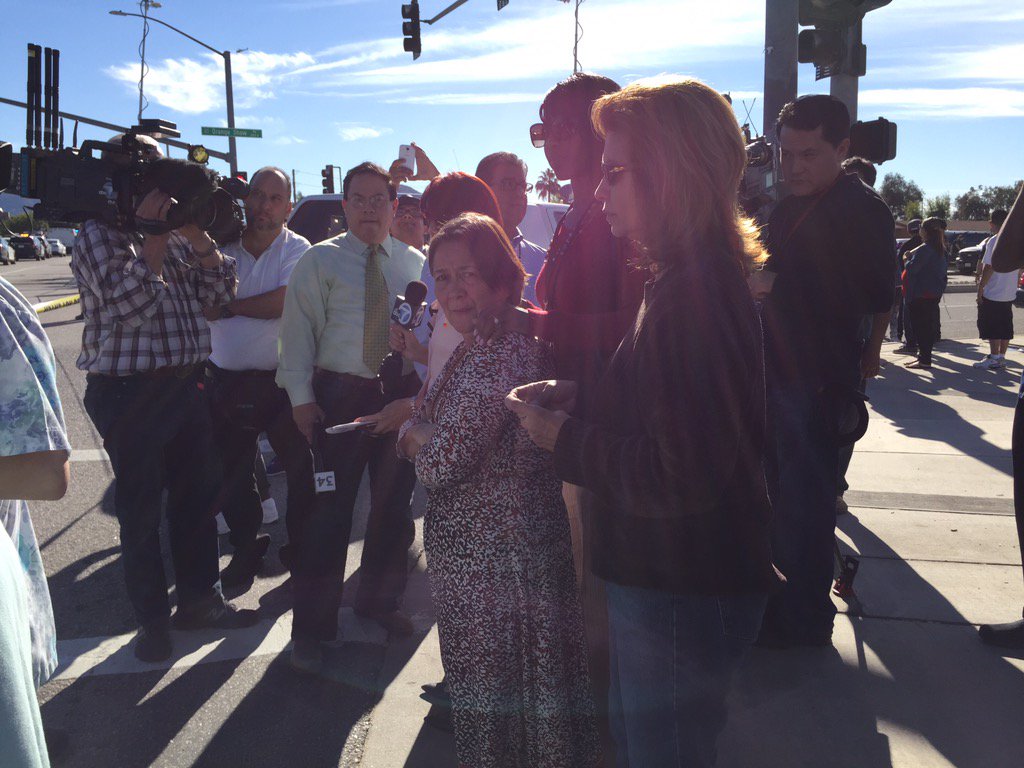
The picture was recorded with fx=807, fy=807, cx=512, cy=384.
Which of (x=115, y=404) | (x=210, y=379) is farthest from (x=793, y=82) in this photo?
(x=115, y=404)

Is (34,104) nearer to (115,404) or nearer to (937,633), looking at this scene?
(115,404)

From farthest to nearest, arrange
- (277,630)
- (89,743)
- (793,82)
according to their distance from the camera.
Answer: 1. (793,82)
2. (277,630)
3. (89,743)

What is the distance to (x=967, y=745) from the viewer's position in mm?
2740

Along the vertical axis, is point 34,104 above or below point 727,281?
above

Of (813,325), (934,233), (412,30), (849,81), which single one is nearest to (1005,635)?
(813,325)

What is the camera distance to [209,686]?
3.40m

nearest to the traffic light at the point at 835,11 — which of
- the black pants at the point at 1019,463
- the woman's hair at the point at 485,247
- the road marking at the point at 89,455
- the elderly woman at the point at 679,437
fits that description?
the black pants at the point at 1019,463

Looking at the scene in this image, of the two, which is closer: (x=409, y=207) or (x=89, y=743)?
(x=89, y=743)

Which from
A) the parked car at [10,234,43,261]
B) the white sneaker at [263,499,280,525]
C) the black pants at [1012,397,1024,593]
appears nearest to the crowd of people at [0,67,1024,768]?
the black pants at [1012,397,1024,593]

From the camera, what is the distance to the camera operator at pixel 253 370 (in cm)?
419

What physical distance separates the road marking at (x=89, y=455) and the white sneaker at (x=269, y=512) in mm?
2070

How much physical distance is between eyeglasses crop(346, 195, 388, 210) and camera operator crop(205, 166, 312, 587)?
90 centimetres

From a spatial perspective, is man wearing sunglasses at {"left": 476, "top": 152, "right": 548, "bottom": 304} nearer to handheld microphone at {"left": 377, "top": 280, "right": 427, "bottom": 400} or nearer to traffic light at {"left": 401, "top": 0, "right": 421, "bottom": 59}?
handheld microphone at {"left": 377, "top": 280, "right": 427, "bottom": 400}

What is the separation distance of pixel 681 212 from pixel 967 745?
2.27m
